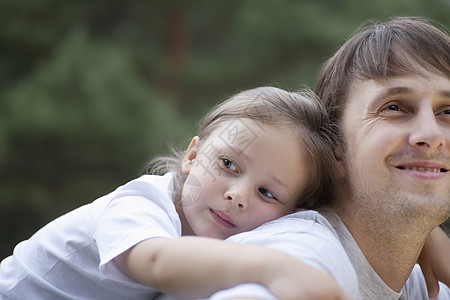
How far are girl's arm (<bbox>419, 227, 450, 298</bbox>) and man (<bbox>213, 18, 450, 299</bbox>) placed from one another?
0.14 m

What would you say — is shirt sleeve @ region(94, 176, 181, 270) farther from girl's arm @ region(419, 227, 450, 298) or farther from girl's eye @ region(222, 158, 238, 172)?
girl's arm @ region(419, 227, 450, 298)

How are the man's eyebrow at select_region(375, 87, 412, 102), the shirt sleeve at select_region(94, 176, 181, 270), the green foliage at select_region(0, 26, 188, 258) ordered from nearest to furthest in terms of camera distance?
the shirt sleeve at select_region(94, 176, 181, 270) < the man's eyebrow at select_region(375, 87, 412, 102) < the green foliage at select_region(0, 26, 188, 258)

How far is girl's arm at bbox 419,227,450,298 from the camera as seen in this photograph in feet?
5.98

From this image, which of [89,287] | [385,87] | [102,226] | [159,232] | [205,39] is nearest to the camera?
[159,232]

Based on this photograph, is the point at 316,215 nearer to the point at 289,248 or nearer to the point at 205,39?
the point at 289,248

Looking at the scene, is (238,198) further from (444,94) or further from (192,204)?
(444,94)

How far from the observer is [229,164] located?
62.6 inches

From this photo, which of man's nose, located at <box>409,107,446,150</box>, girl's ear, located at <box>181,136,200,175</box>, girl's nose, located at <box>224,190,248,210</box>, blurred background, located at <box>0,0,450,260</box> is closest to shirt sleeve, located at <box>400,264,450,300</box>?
man's nose, located at <box>409,107,446,150</box>

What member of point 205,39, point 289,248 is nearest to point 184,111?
point 205,39

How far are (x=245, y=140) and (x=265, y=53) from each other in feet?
19.1

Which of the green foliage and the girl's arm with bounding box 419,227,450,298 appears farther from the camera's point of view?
the green foliage

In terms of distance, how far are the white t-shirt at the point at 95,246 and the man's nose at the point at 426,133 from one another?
627 mm

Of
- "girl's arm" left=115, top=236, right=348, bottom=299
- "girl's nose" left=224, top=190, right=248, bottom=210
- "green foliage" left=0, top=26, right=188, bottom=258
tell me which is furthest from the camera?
"green foliage" left=0, top=26, right=188, bottom=258

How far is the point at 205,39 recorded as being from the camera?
778 centimetres
